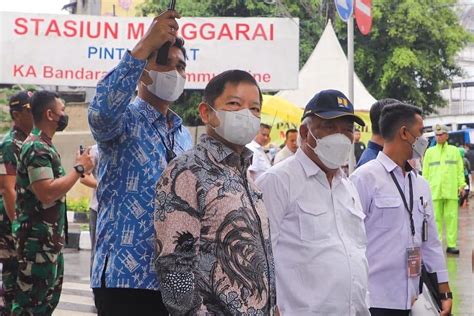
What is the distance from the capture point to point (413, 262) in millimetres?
4629

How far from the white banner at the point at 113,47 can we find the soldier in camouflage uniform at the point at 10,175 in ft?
26.3

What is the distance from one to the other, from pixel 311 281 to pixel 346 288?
0.15m

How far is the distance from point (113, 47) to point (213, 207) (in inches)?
438

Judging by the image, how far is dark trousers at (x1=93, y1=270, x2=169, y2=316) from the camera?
324 cm

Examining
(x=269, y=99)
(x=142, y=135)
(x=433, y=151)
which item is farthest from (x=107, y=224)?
(x=269, y=99)

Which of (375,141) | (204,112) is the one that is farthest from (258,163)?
(204,112)

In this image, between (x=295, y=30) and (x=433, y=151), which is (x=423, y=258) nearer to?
(x=433, y=151)

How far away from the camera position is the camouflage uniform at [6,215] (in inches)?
214

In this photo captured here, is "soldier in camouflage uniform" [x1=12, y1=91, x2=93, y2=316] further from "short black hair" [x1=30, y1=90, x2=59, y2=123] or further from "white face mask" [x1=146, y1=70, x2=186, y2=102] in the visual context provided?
"white face mask" [x1=146, y1=70, x2=186, y2=102]

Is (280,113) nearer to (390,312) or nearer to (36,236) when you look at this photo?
(36,236)

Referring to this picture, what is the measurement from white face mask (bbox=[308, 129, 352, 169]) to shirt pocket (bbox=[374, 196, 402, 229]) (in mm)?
842

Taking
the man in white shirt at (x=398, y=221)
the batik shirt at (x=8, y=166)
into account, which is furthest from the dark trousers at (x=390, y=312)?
the batik shirt at (x=8, y=166)

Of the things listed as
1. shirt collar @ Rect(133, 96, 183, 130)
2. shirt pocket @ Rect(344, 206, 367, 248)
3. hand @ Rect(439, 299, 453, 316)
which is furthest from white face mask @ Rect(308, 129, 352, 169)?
hand @ Rect(439, 299, 453, 316)

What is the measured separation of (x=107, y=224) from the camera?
10.8 feet
